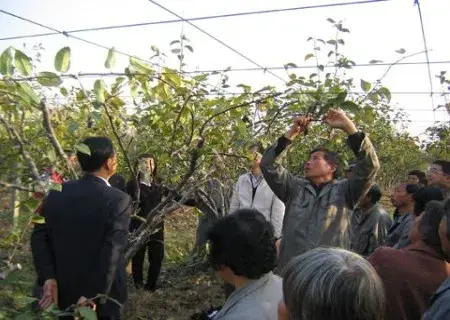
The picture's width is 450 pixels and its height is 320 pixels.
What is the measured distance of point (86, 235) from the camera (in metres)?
2.25

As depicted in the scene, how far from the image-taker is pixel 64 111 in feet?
9.84

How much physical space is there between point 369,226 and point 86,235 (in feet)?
7.61

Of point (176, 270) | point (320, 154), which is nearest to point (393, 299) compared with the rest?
point (320, 154)

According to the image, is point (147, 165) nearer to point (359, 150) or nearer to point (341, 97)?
point (359, 150)

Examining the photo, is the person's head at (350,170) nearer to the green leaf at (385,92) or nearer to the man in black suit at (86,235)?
the green leaf at (385,92)

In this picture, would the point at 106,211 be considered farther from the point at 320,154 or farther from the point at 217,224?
the point at 320,154

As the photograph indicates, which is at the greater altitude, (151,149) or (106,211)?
(151,149)

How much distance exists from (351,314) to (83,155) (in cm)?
162

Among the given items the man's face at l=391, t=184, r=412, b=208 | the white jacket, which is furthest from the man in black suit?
the man's face at l=391, t=184, r=412, b=208

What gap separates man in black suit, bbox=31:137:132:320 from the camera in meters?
2.24

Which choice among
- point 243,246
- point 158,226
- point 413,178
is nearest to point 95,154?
point 243,246

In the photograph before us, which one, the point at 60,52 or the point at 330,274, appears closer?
the point at 330,274

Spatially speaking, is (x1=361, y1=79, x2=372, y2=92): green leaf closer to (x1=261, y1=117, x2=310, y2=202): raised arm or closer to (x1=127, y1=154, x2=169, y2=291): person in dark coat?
(x1=261, y1=117, x2=310, y2=202): raised arm

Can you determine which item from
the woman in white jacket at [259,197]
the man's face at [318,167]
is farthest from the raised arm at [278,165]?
the woman in white jacket at [259,197]
